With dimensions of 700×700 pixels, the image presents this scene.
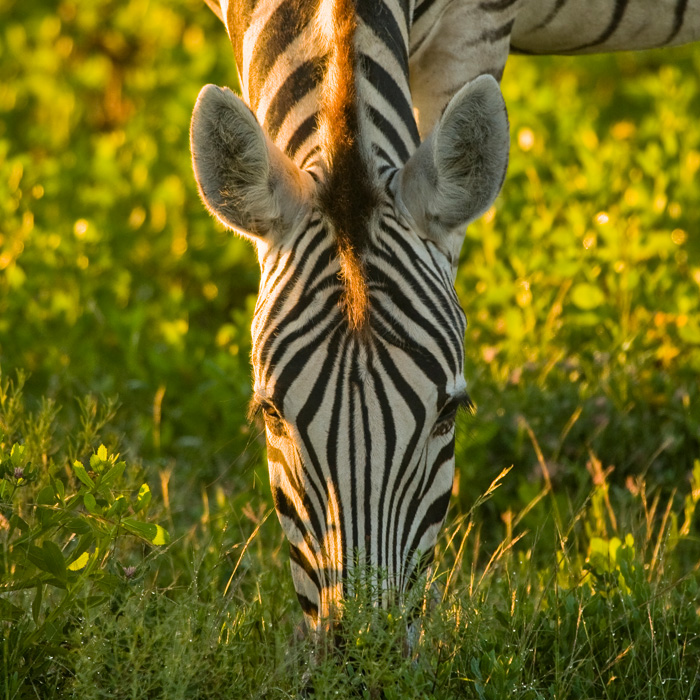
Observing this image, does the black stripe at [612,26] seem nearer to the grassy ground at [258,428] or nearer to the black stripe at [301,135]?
the grassy ground at [258,428]

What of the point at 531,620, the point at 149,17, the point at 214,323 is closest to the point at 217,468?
the point at 214,323

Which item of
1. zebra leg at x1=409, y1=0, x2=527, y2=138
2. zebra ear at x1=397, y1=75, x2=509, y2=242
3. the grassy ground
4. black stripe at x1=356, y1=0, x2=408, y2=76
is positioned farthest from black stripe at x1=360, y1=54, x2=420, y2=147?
the grassy ground

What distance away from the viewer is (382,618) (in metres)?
2.57

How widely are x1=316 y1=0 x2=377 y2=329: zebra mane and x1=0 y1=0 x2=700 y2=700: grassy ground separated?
81cm

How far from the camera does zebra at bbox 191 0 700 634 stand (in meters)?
2.64

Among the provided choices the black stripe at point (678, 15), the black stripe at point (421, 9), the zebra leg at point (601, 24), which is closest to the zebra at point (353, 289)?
the black stripe at point (421, 9)

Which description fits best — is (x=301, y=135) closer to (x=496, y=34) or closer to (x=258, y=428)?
(x=258, y=428)

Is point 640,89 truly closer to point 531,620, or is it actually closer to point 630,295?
point 630,295

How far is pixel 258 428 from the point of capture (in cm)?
300

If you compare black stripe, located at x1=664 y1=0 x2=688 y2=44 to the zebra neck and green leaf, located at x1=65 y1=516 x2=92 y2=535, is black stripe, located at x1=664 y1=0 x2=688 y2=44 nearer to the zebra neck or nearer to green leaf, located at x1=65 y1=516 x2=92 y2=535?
the zebra neck

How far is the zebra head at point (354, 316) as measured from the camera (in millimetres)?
2641

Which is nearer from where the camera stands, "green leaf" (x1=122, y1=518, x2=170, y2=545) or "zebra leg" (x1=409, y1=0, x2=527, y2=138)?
"green leaf" (x1=122, y1=518, x2=170, y2=545)

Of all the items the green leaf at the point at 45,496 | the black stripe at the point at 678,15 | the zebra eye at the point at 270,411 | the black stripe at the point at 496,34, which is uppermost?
the black stripe at the point at 678,15

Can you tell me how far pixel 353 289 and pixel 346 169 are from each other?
1.17 ft
